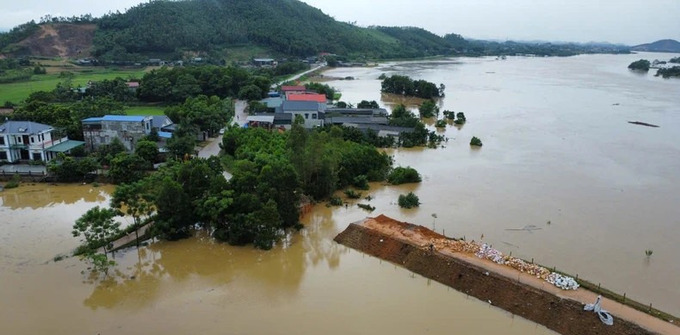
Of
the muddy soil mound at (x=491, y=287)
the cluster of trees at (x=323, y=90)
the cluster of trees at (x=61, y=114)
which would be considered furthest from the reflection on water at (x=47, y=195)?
the cluster of trees at (x=323, y=90)

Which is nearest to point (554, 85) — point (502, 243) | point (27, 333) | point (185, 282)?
point (502, 243)

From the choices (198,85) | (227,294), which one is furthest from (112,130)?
(198,85)

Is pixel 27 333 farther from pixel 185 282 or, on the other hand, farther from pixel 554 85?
pixel 554 85

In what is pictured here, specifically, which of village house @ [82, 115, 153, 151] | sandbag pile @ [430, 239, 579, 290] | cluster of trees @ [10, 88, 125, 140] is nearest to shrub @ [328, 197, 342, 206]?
sandbag pile @ [430, 239, 579, 290]

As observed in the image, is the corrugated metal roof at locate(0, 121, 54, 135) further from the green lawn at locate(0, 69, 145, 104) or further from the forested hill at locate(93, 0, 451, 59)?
the forested hill at locate(93, 0, 451, 59)

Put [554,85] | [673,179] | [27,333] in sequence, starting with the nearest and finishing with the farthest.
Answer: [27,333] → [673,179] → [554,85]

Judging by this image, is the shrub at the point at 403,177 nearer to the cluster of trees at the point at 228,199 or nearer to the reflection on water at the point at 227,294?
the cluster of trees at the point at 228,199
